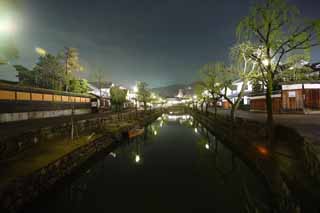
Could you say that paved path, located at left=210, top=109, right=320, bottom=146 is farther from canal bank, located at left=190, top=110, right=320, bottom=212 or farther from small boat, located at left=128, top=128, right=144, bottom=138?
small boat, located at left=128, top=128, right=144, bottom=138

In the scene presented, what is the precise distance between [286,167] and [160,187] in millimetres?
5999

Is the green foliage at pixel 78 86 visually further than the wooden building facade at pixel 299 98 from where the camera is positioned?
Yes

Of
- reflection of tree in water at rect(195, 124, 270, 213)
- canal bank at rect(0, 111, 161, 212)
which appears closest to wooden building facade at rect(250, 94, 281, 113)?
reflection of tree in water at rect(195, 124, 270, 213)

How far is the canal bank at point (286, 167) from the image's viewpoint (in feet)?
19.9

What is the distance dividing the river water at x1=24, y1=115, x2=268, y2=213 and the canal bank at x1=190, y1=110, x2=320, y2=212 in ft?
3.01

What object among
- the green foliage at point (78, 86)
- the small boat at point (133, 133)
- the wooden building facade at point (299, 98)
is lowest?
the small boat at point (133, 133)

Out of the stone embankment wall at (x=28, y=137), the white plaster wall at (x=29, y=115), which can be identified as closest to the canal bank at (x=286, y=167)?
the stone embankment wall at (x=28, y=137)

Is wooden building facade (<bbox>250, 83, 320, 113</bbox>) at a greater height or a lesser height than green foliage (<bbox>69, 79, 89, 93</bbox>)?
lesser

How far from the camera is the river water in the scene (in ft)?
23.6

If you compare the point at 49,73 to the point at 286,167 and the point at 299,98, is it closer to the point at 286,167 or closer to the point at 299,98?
the point at 286,167

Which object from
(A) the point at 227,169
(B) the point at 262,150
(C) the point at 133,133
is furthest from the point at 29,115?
(B) the point at 262,150

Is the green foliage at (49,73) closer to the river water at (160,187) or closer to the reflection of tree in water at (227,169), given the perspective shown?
the river water at (160,187)

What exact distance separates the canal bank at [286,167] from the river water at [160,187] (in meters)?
0.92

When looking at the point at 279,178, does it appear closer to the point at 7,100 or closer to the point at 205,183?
the point at 205,183
